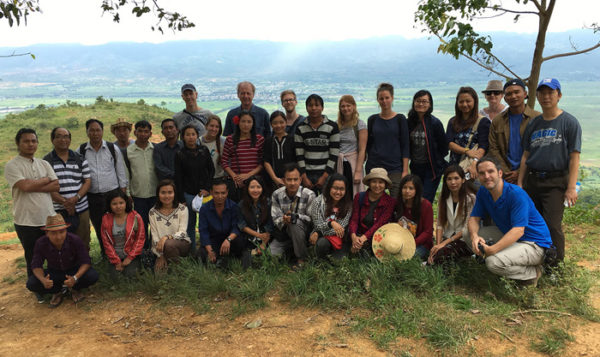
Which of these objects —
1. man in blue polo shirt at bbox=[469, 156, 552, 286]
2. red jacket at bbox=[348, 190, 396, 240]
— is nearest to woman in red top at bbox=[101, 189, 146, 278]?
red jacket at bbox=[348, 190, 396, 240]

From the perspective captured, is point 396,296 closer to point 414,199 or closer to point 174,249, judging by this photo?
point 414,199

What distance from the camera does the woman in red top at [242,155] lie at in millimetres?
5828

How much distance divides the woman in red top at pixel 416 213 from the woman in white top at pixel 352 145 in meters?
0.92

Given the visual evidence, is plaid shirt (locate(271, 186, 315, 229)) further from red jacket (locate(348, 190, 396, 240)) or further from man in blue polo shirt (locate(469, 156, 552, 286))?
man in blue polo shirt (locate(469, 156, 552, 286))

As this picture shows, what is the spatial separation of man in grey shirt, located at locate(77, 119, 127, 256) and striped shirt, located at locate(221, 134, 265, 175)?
1.42 metres

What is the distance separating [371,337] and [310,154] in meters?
2.67

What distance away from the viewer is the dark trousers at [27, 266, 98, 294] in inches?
196

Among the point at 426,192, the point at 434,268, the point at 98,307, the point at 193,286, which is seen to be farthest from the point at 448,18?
the point at 98,307

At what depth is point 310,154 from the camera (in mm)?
5668

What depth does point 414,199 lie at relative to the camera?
4992mm

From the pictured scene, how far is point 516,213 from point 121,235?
4.60 metres

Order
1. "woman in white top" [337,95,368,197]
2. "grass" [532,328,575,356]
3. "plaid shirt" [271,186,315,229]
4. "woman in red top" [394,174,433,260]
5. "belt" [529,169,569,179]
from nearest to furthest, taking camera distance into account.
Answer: "grass" [532,328,575,356] → "belt" [529,169,569,179] → "woman in red top" [394,174,433,260] → "plaid shirt" [271,186,315,229] → "woman in white top" [337,95,368,197]

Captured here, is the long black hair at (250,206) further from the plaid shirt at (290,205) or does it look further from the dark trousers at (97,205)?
the dark trousers at (97,205)

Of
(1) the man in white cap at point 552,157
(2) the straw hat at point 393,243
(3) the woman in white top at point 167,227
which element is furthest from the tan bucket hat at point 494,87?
(3) the woman in white top at point 167,227
